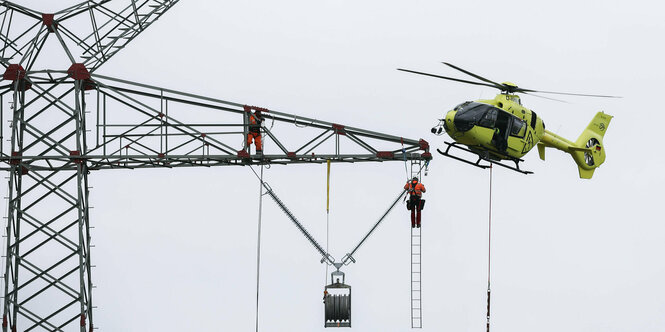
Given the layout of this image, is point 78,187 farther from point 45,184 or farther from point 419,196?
point 419,196

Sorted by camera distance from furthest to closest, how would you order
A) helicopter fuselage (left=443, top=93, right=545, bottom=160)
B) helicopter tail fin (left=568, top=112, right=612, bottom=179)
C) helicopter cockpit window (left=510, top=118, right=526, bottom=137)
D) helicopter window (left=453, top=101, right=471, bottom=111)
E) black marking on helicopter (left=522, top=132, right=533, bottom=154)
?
helicopter tail fin (left=568, top=112, right=612, bottom=179)
black marking on helicopter (left=522, top=132, right=533, bottom=154)
helicopter cockpit window (left=510, top=118, right=526, bottom=137)
helicopter window (left=453, top=101, right=471, bottom=111)
helicopter fuselage (left=443, top=93, right=545, bottom=160)

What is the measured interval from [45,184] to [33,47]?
15.3 feet

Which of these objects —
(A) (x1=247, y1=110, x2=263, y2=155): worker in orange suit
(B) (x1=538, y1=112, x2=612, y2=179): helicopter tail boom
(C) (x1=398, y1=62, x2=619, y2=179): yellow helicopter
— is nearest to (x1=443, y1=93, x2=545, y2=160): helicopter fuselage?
(C) (x1=398, y1=62, x2=619, y2=179): yellow helicopter

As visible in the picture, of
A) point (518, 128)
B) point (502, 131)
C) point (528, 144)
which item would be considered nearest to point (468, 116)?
point (502, 131)

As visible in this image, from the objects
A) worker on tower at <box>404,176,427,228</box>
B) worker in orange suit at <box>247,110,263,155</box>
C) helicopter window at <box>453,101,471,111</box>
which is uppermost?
helicopter window at <box>453,101,471,111</box>

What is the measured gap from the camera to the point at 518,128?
39.1 m

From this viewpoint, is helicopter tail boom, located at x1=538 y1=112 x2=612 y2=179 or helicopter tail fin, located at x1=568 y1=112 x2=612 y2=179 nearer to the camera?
helicopter tail boom, located at x1=538 y1=112 x2=612 y2=179

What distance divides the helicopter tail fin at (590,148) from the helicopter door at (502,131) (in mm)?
6461

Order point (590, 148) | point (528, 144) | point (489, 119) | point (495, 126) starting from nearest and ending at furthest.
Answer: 1. point (489, 119)
2. point (495, 126)
3. point (528, 144)
4. point (590, 148)

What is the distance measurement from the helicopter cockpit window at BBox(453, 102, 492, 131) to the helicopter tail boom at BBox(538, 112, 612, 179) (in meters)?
5.96

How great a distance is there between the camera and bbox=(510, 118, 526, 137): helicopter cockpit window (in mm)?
38812

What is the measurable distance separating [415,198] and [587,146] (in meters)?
10.9

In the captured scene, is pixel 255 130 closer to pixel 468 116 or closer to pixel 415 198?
pixel 415 198

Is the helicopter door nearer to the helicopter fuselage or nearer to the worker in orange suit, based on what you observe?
the helicopter fuselage
